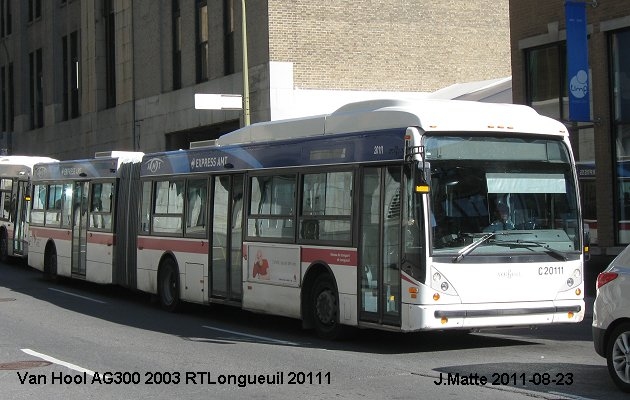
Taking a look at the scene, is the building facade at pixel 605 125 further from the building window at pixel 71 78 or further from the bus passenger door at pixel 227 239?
the building window at pixel 71 78

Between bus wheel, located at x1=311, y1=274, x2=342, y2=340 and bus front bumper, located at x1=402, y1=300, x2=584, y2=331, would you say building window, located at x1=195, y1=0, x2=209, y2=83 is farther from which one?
bus front bumper, located at x1=402, y1=300, x2=584, y2=331

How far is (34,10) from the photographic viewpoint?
173 ft

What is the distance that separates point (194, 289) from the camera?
17016 mm

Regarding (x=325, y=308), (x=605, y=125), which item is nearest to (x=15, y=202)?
(x=605, y=125)

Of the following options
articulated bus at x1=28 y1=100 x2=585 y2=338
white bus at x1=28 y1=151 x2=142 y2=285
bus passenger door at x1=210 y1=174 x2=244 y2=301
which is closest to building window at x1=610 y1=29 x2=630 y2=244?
articulated bus at x1=28 y1=100 x2=585 y2=338

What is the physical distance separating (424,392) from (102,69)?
36.0 meters

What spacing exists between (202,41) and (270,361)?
77.4ft

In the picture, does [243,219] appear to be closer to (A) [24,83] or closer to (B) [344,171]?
(B) [344,171]

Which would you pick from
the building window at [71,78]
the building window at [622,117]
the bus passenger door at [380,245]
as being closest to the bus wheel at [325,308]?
the bus passenger door at [380,245]

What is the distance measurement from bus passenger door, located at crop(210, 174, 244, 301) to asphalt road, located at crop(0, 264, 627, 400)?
653 millimetres

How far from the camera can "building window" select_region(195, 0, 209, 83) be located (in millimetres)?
33594

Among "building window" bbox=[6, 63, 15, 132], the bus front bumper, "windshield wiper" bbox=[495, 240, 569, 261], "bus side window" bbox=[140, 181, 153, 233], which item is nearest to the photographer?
the bus front bumper

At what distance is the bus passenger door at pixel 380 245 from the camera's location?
12078mm

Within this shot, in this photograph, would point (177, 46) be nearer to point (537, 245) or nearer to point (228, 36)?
point (228, 36)
